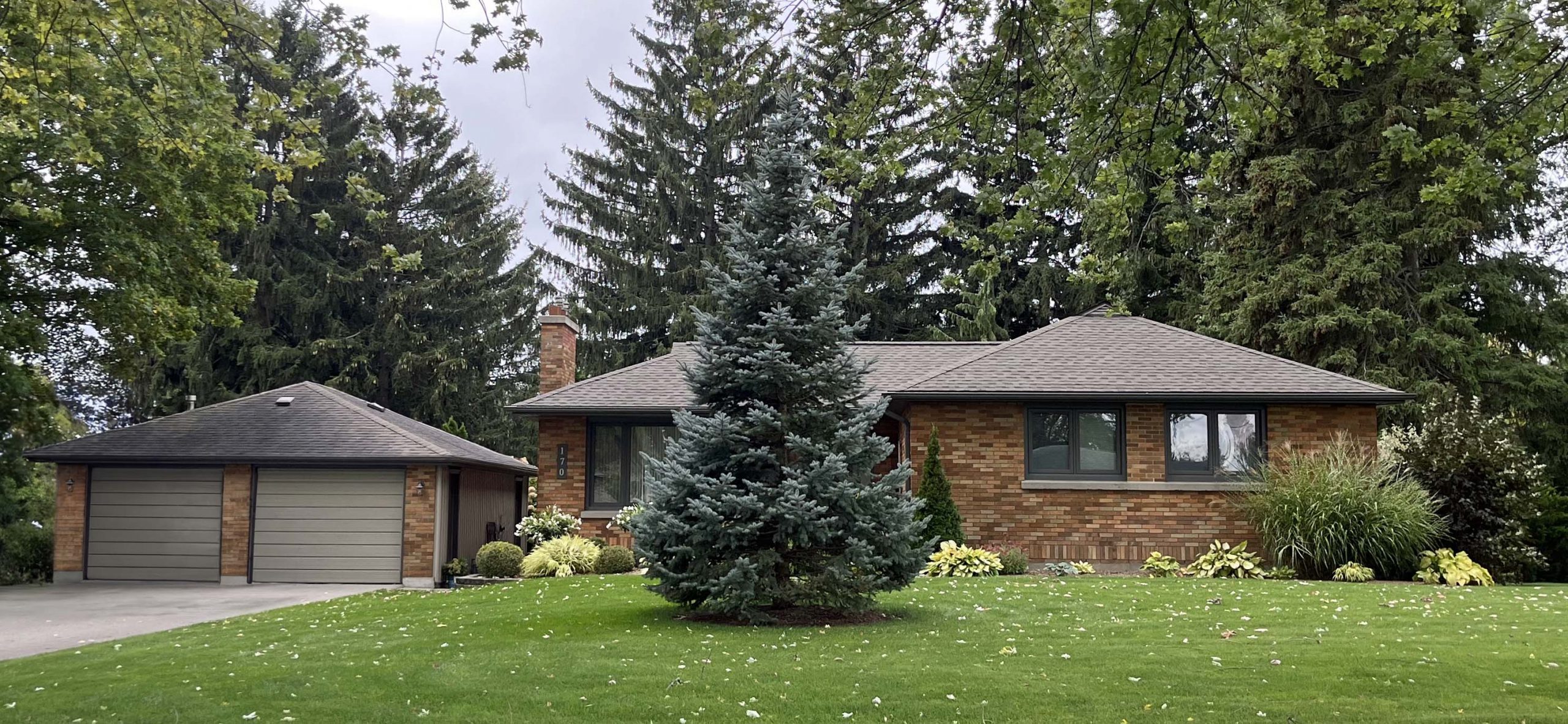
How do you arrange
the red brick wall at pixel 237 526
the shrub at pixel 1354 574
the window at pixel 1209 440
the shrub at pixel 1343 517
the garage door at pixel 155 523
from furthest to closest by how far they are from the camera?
the garage door at pixel 155 523 < the red brick wall at pixel 237 526 < the window at pixel 1209 440 < the shrub at pixel 1343 517 < the shrub at pixel 1354 574

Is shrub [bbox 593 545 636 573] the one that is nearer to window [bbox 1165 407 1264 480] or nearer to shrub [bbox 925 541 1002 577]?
shrub [bbox 925 541 1002 577]

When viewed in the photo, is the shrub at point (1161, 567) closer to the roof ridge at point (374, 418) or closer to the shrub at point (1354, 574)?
the shrub at point (1354, 574)

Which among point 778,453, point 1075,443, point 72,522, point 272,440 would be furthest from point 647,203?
point 778,453

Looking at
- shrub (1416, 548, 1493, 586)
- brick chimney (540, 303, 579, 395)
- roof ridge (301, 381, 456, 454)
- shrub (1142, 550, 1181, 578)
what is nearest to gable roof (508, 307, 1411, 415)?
brick chimney (540, 303, 579, 395)

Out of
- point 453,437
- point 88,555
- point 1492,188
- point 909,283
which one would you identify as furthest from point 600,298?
point 1492,188

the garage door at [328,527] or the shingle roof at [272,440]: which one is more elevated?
the shingle roof at [272,440]

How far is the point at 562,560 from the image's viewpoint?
17.9 m

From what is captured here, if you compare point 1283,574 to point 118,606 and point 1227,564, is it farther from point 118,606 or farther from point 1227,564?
point 118,606

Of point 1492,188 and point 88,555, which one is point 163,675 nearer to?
point 1492,188

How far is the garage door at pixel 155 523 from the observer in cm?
1964

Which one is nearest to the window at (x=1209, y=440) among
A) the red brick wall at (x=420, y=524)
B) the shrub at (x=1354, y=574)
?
the shrub at (x=1354, y=574)

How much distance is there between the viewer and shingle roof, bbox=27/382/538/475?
754 inches

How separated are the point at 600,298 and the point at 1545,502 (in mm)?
25123

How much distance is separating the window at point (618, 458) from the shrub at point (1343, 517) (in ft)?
31.8
